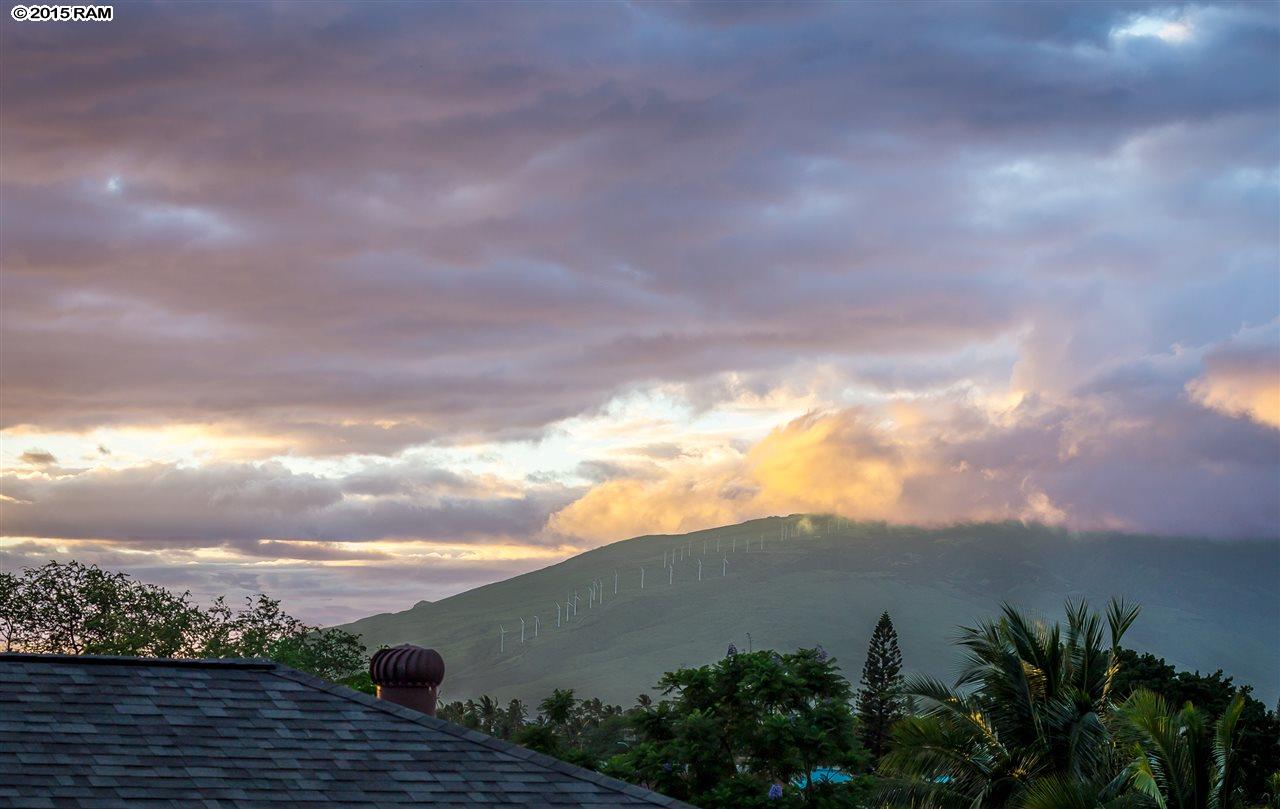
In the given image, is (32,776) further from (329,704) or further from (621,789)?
(621,789)

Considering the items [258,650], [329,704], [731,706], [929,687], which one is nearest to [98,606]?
[258,650]

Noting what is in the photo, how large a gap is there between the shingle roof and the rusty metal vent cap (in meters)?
1.75

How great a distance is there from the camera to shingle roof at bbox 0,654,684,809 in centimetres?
1672

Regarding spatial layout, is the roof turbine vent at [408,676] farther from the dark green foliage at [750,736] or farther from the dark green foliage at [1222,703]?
the dark green foliage at [1222,703]

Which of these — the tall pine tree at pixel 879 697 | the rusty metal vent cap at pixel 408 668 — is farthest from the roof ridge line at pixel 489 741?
the tall pine tree at pixel 879 697

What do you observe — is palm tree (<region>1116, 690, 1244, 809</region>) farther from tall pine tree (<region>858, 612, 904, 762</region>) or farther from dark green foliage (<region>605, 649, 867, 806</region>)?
tall pine tree (<region>858, 612, 904, 762</region>)

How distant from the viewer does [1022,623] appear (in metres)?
36.2

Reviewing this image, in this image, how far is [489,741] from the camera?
20.0m

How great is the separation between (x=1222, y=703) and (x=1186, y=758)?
114 feet

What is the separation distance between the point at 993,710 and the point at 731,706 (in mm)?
8204

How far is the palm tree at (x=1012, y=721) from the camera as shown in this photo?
33.6 m

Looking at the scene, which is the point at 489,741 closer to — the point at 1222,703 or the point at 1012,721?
the point at 1012,721

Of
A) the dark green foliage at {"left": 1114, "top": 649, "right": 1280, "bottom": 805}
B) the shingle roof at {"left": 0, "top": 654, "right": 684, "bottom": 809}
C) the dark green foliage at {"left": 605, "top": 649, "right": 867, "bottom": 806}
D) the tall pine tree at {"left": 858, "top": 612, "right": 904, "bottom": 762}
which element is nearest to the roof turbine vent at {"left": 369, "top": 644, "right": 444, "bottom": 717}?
the shingle roof at {"left": 0, "top": 654, "right": 684, "bottom": 809}

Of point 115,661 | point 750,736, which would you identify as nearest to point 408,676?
point 115,661
